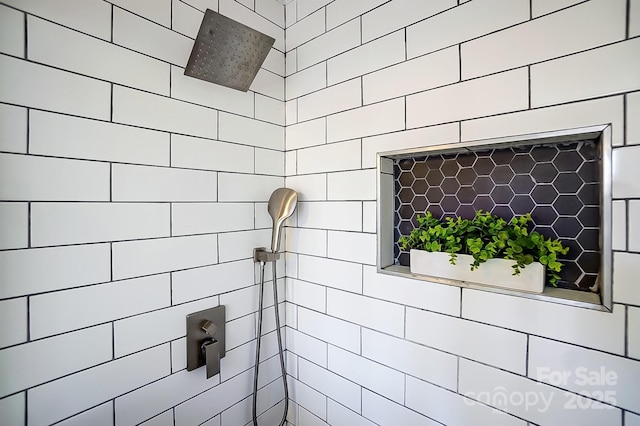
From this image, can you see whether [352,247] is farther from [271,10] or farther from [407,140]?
[271,10]

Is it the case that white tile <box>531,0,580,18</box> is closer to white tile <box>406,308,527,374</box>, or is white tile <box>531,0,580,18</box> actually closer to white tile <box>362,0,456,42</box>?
white tile <box>362,0,456,42</box>

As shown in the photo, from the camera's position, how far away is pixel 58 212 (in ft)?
2.35

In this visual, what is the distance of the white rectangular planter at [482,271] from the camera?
2.29 feet

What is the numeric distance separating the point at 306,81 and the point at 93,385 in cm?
118

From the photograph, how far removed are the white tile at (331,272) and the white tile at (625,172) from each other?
674 millimetres

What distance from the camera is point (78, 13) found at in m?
0.74

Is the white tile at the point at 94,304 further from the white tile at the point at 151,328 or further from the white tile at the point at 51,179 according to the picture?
the white tile at the point at 51,179

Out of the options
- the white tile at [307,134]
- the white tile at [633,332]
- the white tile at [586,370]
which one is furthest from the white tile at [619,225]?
the white tile at [307,134]

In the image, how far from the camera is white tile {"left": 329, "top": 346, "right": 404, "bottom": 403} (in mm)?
935

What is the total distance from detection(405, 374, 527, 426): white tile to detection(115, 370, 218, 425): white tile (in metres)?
0.68

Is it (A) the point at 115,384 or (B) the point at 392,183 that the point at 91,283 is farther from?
(B) the point at 392,183

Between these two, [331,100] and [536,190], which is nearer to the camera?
[536,190]

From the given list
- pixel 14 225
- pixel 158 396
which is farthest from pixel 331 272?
pixel 14 225

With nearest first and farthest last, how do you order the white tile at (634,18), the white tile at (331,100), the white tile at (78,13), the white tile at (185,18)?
the white tile at (634,18) < the white tile at (78,13) < the white tile at (185,18) < the white tile at (331,100)
